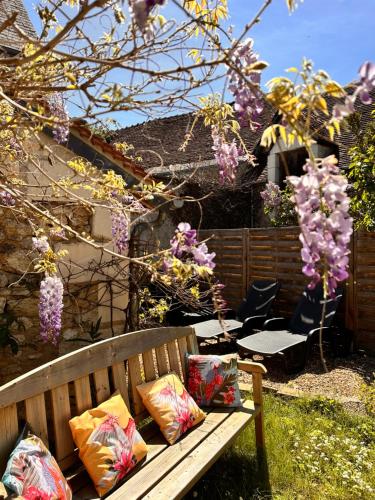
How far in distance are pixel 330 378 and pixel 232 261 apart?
3.29m

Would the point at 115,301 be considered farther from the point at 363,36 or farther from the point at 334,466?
the point at 363,36

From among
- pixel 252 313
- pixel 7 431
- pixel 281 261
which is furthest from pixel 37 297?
pixel 281 261

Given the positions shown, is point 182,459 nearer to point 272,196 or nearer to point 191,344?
point 191,344

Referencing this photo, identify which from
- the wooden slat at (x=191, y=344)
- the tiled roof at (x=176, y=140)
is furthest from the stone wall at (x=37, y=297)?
the tiled roof at (x=176, y=140)

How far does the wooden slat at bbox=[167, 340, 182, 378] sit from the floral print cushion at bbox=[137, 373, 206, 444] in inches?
8.5

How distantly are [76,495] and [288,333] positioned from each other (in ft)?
13.5

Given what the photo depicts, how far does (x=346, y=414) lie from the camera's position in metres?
3.70

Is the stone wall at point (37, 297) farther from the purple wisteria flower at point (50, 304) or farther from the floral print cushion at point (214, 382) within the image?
the floral print cushion at point (214, 382)

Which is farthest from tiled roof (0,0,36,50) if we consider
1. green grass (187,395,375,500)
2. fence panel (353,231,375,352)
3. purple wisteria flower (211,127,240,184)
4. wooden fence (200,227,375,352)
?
fence panel (353,231,375,352)

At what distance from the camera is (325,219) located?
1.14 m

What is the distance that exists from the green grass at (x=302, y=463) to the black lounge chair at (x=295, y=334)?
4.44 ft

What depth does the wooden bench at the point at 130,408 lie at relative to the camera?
204 centimetres

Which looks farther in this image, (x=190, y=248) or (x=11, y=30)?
(x=11, y=30)

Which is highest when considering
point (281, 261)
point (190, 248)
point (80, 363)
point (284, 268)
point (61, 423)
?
point (190, 248)
